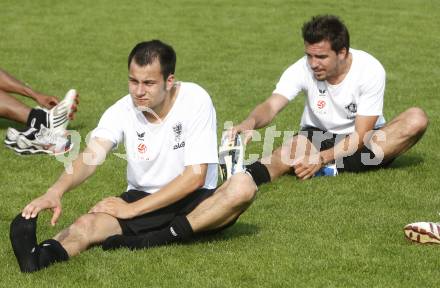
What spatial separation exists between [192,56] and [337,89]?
27.3 feet

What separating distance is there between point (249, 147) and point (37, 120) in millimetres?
2786

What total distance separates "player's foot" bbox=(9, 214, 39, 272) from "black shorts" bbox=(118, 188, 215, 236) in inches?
39.5

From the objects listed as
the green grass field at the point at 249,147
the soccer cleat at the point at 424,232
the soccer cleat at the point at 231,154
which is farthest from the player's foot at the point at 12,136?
the soccer cleat at the point at 424,232

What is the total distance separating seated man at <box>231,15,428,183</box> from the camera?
10.6 metres

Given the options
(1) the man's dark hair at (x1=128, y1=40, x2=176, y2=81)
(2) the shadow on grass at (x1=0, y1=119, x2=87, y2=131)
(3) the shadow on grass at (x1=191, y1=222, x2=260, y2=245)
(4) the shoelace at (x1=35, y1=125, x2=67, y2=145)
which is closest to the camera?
(1) the man's dark hair at (x1=128, y1=40, x2=176, y2=81)

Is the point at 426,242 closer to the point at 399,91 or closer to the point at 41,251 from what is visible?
the point at 41,251

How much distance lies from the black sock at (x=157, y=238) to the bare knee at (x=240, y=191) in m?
0.42

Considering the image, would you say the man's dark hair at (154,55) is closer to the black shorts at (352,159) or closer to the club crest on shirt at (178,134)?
the club crest on shirt at (178,134)

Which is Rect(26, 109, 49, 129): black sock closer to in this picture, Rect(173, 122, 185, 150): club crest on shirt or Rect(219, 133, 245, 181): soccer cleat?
Rect(219, 133, 245, 181): soccer cleat

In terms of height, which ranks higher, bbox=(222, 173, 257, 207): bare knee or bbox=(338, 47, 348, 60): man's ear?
bbox=(338, 47, 348, 60): man's ear

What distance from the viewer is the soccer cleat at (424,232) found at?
8.19m

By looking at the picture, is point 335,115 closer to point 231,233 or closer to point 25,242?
point 231,233

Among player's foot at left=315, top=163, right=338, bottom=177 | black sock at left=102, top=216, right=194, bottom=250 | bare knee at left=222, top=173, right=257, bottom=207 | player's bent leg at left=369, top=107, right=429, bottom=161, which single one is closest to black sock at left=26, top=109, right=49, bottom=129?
player's foot at left=315, top=163, right=338, bottom=177

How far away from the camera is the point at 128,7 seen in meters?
24.0
